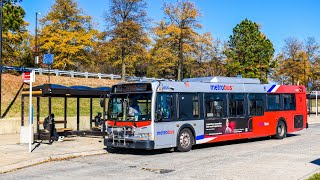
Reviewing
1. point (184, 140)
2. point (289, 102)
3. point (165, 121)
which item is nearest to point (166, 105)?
point (165, 121)

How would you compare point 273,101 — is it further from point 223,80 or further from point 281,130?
point 223,80

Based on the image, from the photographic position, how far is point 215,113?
17547 mm

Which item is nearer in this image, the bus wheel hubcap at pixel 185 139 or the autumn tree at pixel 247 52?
the bus wheel hubcap at pixel 185 139

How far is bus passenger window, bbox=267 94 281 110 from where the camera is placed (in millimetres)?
20750

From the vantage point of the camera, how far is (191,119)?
53.5 ft

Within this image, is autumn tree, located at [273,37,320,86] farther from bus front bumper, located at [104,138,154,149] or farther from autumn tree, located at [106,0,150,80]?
bus front bumper, located at [104,138,154,149]

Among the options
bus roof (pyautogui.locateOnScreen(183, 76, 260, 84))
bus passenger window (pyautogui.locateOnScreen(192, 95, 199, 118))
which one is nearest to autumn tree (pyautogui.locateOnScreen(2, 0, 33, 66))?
bus roof (pyautogui.locateOnScreen(183, 76, 260, 84))

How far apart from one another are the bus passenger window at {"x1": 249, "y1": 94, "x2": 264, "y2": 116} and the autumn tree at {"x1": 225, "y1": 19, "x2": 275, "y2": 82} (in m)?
34.4

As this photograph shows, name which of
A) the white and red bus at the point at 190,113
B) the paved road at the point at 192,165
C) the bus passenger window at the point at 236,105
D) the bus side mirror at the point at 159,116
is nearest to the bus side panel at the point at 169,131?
the white and red bus at the point at 190,113

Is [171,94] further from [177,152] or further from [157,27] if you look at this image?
[157,27]

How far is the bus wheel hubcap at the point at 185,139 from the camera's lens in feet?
52.0

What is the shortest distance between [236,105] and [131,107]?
18.1 feet

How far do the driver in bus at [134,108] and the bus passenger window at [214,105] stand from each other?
10.9 ft

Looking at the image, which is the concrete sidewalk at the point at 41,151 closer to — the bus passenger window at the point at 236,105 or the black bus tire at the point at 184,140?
the black bus tire at the point at 184,140
